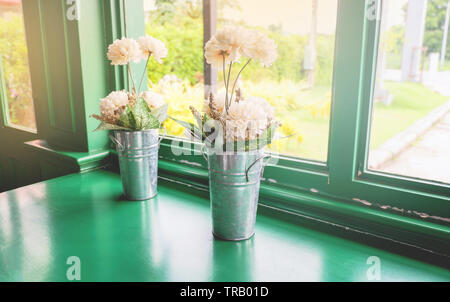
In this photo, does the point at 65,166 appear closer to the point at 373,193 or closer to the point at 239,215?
the point at 239,215

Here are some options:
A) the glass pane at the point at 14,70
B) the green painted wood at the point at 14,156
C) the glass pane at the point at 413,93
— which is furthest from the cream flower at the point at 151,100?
the glass pane at the point at 14,70

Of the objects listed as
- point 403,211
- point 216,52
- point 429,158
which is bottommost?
point 403,211

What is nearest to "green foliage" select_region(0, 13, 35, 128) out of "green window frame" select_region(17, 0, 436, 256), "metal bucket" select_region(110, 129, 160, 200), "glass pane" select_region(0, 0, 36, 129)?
"glass pane" select_region(0, 0, 36, 129)

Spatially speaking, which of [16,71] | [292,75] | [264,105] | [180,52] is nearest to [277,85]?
[292,75]

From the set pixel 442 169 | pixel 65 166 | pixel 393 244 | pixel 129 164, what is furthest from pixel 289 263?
pixel 65 166

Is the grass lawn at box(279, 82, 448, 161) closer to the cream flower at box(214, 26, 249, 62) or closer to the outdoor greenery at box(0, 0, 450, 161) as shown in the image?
the outdoor greenery at box(0, 0, 450, 161)

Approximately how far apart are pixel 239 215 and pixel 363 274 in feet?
1.21

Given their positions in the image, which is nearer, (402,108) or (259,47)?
(259,47)

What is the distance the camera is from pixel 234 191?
1.02m

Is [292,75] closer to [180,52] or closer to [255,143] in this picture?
[255,143]

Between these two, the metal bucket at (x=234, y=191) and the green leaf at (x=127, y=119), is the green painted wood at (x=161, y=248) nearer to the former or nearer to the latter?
the metal bucket at (x=234, y=191)

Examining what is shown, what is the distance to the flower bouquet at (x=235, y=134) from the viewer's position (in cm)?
90

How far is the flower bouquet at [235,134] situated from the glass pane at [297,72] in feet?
1.31

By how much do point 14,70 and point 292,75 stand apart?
2073 mm
